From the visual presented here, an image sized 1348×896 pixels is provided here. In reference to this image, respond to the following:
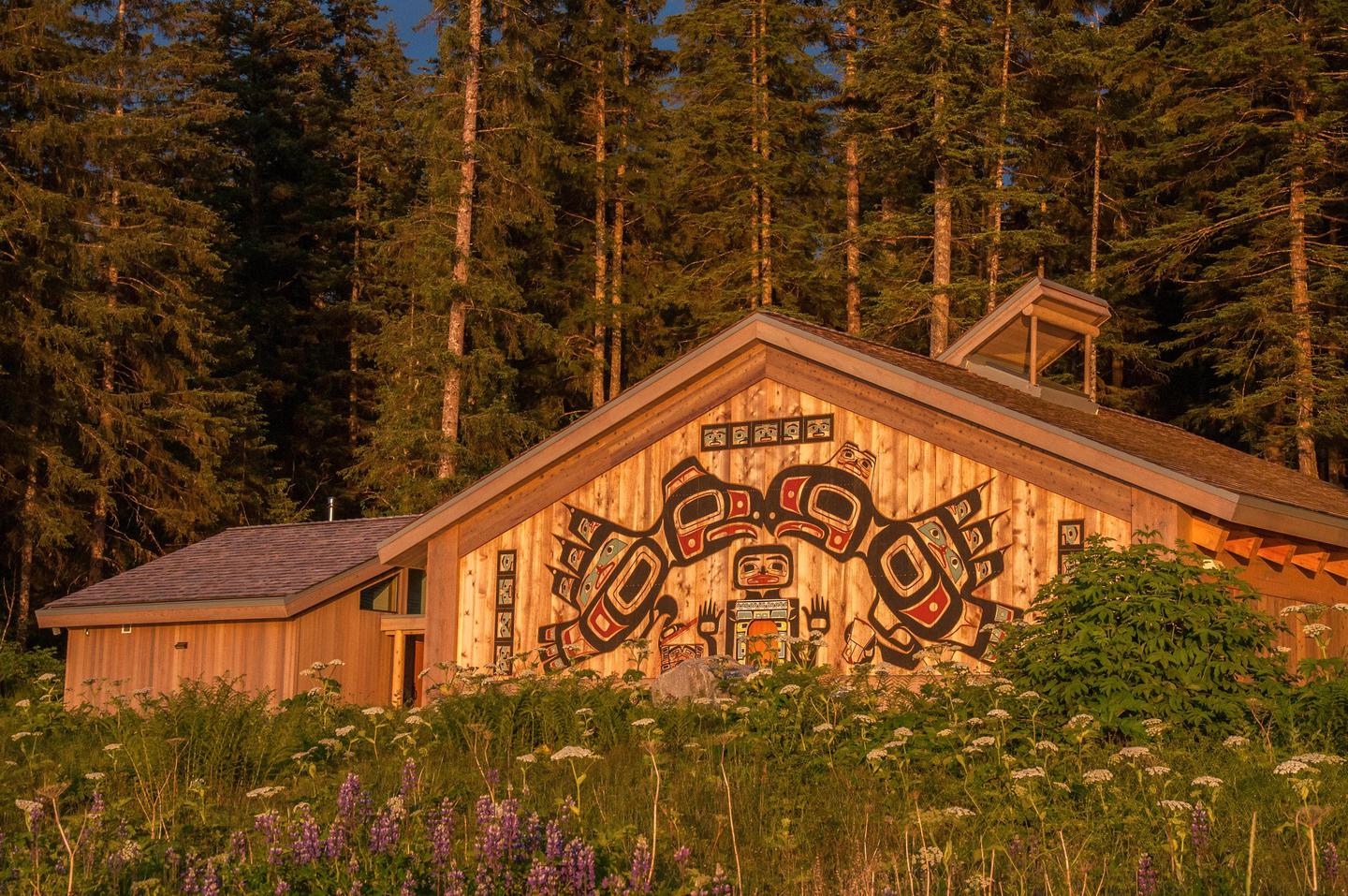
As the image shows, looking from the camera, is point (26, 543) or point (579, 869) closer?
point (579, 869)

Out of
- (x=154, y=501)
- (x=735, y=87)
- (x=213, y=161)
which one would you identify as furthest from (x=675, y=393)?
(x=213, y=161)

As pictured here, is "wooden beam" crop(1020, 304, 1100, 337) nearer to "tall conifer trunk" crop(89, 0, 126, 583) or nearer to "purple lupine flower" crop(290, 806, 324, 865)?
"purple lupine flower" crop(290, 806, 324, 865)

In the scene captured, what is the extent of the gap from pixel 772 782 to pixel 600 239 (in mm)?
32602

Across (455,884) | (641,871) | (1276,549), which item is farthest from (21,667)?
(641,871)

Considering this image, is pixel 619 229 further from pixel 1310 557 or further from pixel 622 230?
pixel 1310 557

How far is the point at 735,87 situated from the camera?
40.9m

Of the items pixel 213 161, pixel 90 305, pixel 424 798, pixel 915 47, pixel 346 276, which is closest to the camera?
pixel 424 798

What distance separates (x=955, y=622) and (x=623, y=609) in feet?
14.0

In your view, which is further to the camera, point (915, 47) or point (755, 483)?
point (915, 47)

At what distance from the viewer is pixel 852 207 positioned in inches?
1638

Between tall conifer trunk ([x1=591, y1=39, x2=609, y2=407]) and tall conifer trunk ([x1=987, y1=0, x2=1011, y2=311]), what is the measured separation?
10.7 metres

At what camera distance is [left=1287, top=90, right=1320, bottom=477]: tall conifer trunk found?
2903cm

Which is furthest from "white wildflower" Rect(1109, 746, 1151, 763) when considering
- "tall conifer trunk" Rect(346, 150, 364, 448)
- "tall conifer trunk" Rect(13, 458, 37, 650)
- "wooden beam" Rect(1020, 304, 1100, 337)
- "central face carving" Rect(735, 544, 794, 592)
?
"tall conifer trunk" Rect(346, 150, 364, 448)

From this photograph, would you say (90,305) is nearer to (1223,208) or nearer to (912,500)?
(912,500)
